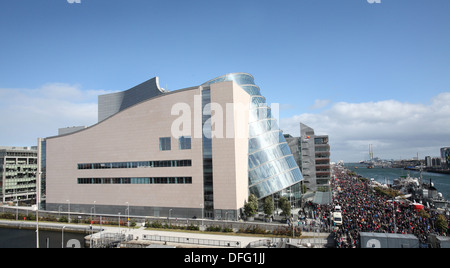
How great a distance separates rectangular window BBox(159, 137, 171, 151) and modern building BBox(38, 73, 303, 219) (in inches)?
6.7

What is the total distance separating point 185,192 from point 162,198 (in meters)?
4.63

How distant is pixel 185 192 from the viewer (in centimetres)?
4453

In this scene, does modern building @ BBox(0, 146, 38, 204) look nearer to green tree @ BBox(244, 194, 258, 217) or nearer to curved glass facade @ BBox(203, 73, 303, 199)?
curved glass facade @ BBox(203, 73, 303, 199)

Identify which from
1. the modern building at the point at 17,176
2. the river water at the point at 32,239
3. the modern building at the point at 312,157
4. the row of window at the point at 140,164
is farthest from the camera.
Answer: the modern building at the point at 17,176

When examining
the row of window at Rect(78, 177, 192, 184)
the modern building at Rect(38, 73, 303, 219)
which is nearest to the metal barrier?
the modern building at Rect(38, 73, 303, 219)

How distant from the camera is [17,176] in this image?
82062 millimetres

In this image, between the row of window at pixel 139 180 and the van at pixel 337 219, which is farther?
the row of window at pixel 139 180

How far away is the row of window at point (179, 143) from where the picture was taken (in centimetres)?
4519

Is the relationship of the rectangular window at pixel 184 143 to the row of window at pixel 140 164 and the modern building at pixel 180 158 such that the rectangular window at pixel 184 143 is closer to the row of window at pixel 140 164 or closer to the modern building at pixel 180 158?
the modern building at pixel 180 158

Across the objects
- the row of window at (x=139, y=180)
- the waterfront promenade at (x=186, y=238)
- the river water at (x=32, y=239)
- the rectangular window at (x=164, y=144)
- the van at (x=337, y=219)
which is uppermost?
the rectangular window at (x=164, y=144)

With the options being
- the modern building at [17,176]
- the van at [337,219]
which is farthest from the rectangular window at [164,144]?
the modern building at [17,176]

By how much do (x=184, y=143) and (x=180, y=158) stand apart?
256cm

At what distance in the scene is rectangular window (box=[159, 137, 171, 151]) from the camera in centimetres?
4644
